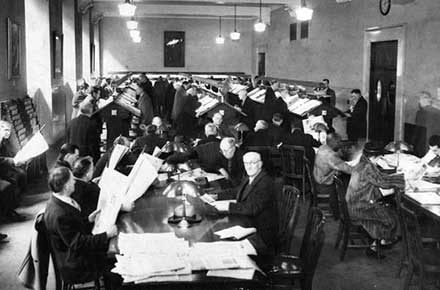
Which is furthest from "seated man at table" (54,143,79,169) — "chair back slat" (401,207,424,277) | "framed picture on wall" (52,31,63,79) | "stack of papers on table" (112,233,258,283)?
"framed picture on wall" (52,31,63,79)

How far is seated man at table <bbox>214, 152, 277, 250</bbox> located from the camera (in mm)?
4590

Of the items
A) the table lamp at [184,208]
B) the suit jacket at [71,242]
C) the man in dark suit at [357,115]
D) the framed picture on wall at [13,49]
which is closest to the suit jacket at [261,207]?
the table lamp at [184,208]

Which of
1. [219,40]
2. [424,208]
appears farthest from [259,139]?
[219,40]

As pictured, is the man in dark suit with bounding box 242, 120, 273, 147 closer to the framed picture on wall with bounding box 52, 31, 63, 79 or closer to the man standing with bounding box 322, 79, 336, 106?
the man standing with bounding box 322, 79, 336, 106

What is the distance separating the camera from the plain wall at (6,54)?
8656 millimetres

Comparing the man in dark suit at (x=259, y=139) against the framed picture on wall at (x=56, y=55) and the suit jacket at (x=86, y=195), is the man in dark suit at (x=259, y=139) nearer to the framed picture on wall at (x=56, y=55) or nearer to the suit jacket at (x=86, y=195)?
the suit jacket at (x=86, y=195)

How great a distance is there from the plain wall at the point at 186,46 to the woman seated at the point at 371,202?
20540 mm

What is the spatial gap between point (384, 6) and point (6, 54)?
720cm

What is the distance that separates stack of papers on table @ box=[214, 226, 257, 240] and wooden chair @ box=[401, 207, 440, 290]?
4.32 ft

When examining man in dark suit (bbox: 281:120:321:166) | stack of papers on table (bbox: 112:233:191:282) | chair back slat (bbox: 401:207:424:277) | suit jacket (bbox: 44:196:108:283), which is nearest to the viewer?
stack of papers on table (bbox: 112:233:191:282)

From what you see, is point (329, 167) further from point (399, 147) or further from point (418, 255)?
point (418, 255)

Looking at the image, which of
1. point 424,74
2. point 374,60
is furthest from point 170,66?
point 424,74

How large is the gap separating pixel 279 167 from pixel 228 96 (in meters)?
4.95

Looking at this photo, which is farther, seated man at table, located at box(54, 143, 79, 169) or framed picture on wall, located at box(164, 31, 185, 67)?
framed picture on wall, located at box(164, 31, 185, 67)
